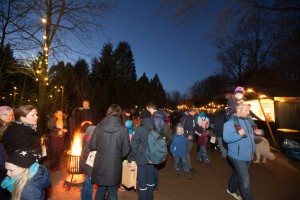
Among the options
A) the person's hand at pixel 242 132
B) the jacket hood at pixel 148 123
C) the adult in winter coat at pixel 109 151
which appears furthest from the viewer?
the jacket hood at pixel 148 123

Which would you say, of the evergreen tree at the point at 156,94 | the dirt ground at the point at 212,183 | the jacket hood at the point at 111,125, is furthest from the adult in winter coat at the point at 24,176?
the evergreen tree at the point at 156,94

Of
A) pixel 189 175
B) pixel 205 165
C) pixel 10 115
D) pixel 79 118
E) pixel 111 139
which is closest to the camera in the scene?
pixel 111 139

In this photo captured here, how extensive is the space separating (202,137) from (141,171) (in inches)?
183

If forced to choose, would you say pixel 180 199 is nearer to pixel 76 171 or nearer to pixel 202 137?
pixel 76 171

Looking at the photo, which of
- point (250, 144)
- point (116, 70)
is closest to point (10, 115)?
point (250, 144)

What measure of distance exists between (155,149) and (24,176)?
2529 millimetres

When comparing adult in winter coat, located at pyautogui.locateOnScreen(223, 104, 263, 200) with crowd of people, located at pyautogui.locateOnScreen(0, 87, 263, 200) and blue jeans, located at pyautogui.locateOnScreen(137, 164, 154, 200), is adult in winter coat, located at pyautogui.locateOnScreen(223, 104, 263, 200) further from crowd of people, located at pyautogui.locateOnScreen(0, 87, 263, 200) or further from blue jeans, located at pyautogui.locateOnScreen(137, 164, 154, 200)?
blue jeans, located at pyautogui.locateOnScreen(137, 164, 154, 200)

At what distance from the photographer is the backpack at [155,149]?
→ 465cm

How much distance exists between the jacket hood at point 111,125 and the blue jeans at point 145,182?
1.09 metres

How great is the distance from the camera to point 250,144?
459 centimetres

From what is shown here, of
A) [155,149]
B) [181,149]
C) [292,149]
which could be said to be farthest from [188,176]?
[292,149]

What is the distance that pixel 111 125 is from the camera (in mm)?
4141

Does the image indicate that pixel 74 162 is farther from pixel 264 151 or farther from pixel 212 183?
pixel 264 151

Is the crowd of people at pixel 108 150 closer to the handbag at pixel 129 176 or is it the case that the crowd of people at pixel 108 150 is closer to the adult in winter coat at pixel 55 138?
the handbag at pixel 129 176
